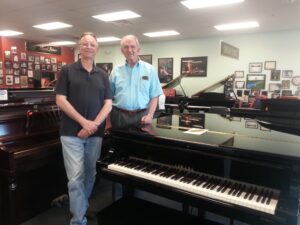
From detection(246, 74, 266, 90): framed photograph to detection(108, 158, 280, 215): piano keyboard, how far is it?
6.59 meters

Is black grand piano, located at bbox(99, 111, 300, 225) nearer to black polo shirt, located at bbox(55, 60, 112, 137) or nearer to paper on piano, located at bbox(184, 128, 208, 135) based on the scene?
paper on piano, located at bbox(184, 128, 208, 135)

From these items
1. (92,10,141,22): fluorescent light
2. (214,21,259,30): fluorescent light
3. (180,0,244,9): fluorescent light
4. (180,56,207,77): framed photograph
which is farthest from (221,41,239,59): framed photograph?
(180,56,207,77): framed photograph

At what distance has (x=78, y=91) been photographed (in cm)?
203

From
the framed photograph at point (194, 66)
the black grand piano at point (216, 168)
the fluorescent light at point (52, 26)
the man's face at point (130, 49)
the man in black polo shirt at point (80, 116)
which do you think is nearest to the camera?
the black grand piano at point (216, 168)

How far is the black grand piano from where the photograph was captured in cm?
129

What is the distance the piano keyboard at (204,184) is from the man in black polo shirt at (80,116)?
0.37 m

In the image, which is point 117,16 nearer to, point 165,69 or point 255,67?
point 165,69

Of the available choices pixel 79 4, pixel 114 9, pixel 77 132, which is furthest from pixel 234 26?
pixel 77 132

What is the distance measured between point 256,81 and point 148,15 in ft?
12.7

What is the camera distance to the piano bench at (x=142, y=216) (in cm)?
164

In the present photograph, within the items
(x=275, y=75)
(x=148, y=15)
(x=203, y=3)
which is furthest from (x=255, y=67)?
(x=148, y=15)

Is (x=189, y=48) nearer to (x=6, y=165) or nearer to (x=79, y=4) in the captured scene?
(x=79, y=4)

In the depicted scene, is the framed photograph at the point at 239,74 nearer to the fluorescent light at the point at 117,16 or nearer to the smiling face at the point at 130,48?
the fluorescent light at the point at 117,16

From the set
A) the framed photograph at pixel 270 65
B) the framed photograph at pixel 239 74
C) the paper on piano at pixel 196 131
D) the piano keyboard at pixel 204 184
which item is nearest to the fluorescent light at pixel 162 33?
the framed photograph at pixel 239 74
